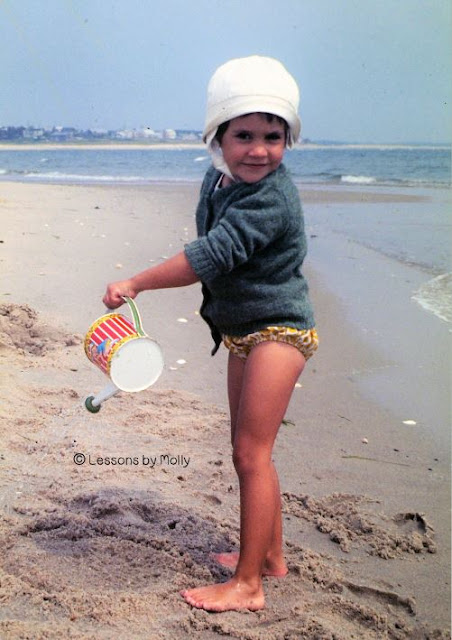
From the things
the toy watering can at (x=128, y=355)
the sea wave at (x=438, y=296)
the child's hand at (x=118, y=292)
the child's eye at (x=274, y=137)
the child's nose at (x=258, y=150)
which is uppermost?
the child's eye at (x=274, y=137)

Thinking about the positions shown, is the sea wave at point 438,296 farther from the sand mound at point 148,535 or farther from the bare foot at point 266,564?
the bare foot at point 266,564

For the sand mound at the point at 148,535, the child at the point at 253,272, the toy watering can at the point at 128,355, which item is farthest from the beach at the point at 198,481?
the toy watering can at the point at 128,355

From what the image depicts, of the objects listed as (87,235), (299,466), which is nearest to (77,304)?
(299,466)

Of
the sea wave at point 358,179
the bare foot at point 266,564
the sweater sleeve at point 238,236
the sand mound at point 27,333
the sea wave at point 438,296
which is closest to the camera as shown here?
the sweater sleeve at point 238,236

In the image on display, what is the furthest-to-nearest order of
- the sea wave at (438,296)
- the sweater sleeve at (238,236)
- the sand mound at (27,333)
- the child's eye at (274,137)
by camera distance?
the sea wave at (438,296) < the sand mound at (27,333) < the child's eye at (274,137) < the sweater sleeve at (238,236)

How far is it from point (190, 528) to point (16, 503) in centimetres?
58

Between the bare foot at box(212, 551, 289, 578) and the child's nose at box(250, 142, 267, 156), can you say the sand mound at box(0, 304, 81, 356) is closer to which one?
the bare foot at box(212, 551, 289, 578)

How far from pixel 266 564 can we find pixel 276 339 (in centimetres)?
70

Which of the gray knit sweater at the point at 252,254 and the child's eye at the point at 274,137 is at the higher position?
the child's eye at the point at 274,137

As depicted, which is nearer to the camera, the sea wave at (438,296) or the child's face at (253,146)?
the child's face at (253,146)

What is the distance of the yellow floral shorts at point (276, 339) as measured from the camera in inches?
77.9

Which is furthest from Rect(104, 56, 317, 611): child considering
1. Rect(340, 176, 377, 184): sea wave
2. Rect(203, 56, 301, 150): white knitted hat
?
Rect(340, 176, 377, 184): sea wave

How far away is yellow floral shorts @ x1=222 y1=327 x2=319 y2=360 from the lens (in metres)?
1.98

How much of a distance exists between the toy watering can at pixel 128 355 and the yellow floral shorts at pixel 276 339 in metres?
0.27
